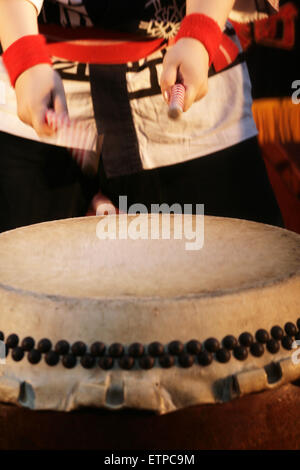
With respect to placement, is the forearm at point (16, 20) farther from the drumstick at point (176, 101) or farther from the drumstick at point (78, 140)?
the drumstick at point (176, 101)

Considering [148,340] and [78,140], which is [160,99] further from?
[148,340]

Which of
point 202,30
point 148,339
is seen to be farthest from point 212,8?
point 148,339

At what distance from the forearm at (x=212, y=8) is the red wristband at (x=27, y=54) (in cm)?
28

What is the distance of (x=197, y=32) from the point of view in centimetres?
92

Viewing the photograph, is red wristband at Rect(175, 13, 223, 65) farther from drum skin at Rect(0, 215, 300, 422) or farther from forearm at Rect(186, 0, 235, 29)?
drum skin at Rect(0, 215, 300, 422)

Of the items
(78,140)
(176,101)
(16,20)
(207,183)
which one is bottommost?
(207,183)

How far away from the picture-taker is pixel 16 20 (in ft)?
3.16

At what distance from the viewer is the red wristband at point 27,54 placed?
0.93 metres

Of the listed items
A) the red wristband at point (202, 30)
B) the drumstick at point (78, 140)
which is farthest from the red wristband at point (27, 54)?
the red wristband at point (202, 30)

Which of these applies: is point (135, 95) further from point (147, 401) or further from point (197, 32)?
point (147, 401)

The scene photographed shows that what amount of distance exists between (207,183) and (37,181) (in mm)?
396

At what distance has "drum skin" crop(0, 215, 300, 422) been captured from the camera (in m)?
0.59

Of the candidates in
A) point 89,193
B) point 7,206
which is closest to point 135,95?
point 89,193
